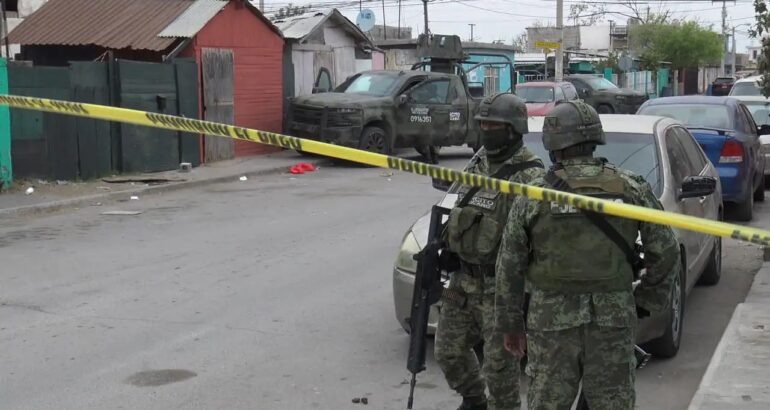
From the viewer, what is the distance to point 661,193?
6.60 meters

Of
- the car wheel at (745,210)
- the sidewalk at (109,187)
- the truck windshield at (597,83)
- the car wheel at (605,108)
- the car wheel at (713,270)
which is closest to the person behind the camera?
the car wheel at (713,270)

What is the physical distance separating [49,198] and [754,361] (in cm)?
1058

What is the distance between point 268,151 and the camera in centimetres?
2067

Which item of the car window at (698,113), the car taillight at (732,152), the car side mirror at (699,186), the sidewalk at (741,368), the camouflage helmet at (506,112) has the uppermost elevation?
the camouflage helmet at (506,112)

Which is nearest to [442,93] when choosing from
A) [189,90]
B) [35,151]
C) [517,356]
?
[189,90]

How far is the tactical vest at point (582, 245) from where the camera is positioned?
377 centimetres

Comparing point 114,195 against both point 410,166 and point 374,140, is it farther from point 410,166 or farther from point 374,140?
point 410,166

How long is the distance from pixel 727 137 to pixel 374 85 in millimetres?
9229

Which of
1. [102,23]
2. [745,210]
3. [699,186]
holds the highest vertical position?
[102,23]

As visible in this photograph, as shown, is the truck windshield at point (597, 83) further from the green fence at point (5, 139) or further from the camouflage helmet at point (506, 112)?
the camouflage helmet at point (506, 112)

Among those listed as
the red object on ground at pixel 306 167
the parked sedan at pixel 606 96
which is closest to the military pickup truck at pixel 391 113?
the red object on ground at pixel 306 167

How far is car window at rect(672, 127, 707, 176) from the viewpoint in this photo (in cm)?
766

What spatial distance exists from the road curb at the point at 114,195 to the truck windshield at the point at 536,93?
391 inches

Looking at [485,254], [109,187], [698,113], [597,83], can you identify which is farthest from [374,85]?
[485,254]
